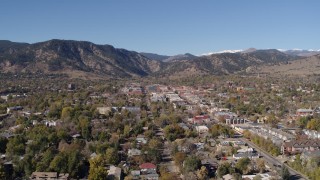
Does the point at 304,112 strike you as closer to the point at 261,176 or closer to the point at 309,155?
the point at 309,155

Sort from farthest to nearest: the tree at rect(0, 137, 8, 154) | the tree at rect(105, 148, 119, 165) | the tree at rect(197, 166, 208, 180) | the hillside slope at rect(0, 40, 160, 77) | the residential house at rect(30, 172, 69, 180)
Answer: the hillside slope at rect(0, 40, 160, 77), the tree at rect(0, 137, 8, 154), the tree at rect(105, 148, 119, 165), the tree at rect(197, 166, 208, 180), the residential house at rect(30, 172, 69, 180)

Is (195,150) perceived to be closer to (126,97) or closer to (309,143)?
(309,143)

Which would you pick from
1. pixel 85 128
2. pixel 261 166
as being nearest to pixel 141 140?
pixel 85 128

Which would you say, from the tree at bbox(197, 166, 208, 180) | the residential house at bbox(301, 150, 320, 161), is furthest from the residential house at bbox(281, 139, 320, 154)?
the tree at bbox(197, 166, 208, 180)

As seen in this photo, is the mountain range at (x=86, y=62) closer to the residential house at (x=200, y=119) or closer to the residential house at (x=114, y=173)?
the residential house at (x=200, y=119)

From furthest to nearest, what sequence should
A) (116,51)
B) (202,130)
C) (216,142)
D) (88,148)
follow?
(116,51), (202,130), (216,142), (88,148)

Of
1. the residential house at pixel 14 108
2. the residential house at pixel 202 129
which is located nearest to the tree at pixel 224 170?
the residential house at pixel 202 129

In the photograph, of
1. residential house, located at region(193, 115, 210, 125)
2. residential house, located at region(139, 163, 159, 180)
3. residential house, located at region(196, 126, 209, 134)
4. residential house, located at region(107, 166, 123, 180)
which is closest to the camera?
residential house, located at region(107, 166, 123, 180)

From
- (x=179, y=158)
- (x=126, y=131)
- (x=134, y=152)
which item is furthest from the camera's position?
(x=126, y=131)

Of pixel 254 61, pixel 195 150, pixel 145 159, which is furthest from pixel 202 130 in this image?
pixel 254 61

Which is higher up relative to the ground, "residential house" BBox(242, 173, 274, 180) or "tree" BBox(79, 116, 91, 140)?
"tree" BBox(79, 116, 91, 140)

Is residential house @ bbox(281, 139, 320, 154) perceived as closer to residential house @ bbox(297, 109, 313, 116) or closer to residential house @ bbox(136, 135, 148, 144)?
residential house @ bbox(136, 135, 148, 144)
